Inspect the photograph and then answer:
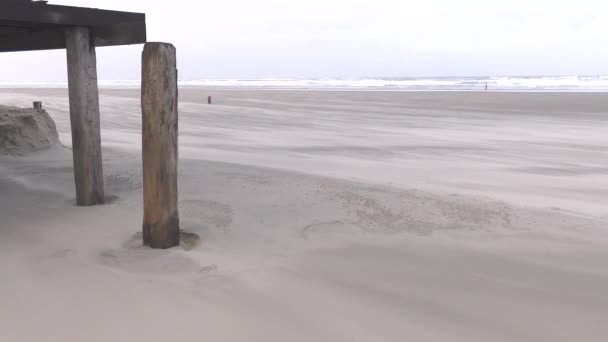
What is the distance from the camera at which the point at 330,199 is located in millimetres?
5598

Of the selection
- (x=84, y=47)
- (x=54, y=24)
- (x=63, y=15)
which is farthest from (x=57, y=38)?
(x=63, y=15)

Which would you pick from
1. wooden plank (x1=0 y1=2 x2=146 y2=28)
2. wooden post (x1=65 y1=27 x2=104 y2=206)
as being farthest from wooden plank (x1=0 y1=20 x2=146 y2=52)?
wooden post (x1=65 y1=27 x2=104 y2=206)

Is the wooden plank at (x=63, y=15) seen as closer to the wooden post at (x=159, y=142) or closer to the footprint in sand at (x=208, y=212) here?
the wooden post at (x=159, y=142)

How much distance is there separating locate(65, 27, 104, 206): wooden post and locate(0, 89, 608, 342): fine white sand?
0.84ft

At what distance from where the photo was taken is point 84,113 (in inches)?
188

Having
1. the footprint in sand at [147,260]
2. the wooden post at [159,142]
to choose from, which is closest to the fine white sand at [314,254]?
the footprint in sand at [147,260]

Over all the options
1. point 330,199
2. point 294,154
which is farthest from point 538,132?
point 330,199

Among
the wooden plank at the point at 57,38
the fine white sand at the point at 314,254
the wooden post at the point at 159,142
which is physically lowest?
the fine white sand at the point at 314,254

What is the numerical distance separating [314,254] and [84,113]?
8.69 feet

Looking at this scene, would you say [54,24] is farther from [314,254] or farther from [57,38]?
[314,254]

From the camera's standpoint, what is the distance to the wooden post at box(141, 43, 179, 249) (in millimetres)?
3520

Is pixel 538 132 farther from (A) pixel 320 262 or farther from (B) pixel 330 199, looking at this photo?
(A) pixel 320 262

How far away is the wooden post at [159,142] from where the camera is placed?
3.52m

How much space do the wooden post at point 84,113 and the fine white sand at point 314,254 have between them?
0.26 meters
